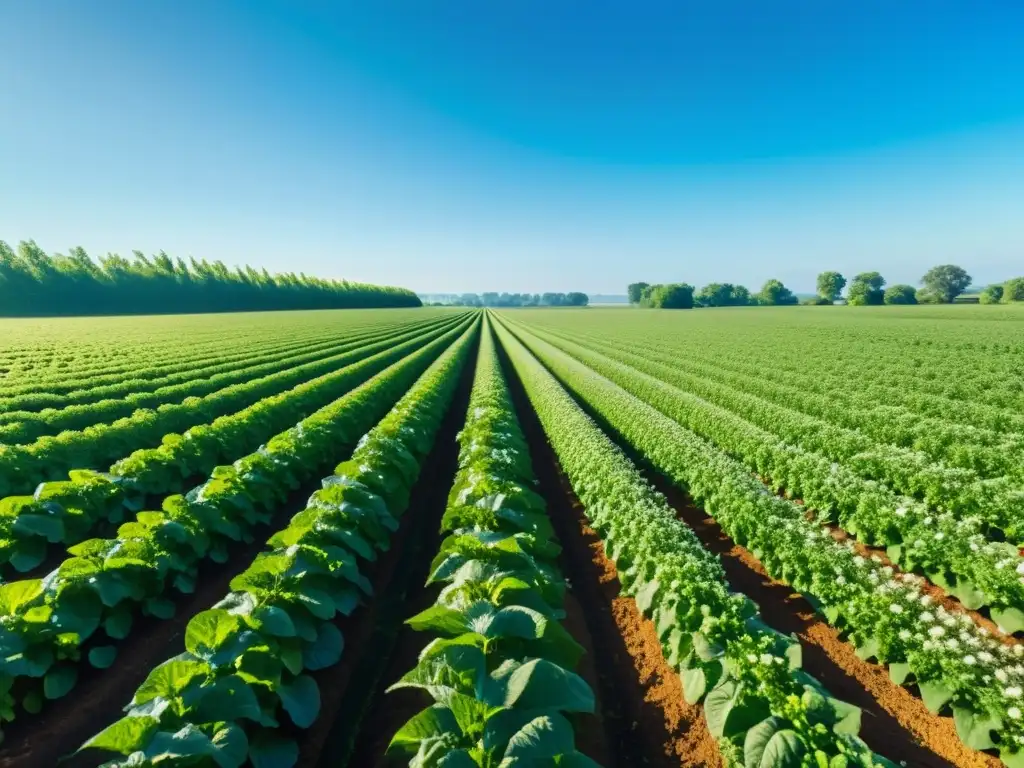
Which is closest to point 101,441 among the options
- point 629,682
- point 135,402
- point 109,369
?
point 135,402

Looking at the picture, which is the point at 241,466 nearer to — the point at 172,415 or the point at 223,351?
the point at 172,415

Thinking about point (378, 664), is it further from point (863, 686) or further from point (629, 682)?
point (863, 686)

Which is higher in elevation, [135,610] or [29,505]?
[29,505]

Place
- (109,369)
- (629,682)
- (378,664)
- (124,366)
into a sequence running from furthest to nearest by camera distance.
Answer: (124,366) → (109,369) → (378,664) → (629,682)

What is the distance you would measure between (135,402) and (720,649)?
59.4 ft

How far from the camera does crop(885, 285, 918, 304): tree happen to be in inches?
4449

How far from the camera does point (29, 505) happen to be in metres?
6.62

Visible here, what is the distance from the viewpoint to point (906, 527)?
23.0ft

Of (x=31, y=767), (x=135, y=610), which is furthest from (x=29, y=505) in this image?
(x=31, y=767)

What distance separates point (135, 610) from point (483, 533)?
4597 mm

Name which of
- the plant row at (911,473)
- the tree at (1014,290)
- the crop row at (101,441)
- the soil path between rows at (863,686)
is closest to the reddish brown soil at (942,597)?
the soil path between rows at (863,686)

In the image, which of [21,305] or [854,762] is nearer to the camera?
[854,762]

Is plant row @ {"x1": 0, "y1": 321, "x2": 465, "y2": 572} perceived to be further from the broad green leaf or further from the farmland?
the broad green leaf

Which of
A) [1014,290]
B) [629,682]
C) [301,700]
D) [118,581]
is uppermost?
[1014,290]
